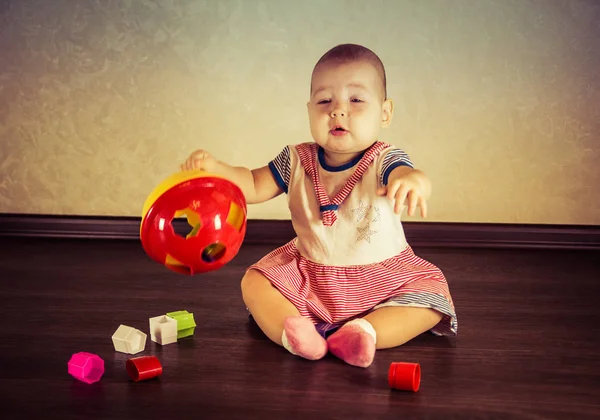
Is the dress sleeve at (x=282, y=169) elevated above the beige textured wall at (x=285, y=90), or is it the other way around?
the beige textured wall at (x=285, y=90)

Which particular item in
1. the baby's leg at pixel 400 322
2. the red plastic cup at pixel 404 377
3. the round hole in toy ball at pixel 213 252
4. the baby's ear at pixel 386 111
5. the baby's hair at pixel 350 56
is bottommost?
the red plastic cup at pixel 404 377

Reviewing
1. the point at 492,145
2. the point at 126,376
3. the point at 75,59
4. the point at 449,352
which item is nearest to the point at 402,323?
the point at 449,352

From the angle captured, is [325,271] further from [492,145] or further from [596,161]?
[596,161]

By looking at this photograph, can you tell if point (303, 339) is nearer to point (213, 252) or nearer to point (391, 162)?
point (213, 252)

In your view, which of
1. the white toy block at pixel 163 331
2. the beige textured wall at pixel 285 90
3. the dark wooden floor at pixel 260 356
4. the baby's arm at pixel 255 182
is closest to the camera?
the dark wooden floor at pixel 260 356

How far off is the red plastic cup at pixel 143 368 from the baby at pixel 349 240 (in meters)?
0.21

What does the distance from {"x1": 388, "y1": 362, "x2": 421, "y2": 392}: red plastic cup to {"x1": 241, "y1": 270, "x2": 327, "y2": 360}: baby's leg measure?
5.4 inches

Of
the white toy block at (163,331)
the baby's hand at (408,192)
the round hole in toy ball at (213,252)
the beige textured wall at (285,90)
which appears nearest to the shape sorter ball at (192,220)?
the round hole in toy ball at (213,252)

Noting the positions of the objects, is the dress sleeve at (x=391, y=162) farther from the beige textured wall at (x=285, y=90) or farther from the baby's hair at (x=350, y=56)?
the beige textured wall at (x=285, y=90)

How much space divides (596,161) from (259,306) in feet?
3.74

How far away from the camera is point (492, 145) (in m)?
1.93

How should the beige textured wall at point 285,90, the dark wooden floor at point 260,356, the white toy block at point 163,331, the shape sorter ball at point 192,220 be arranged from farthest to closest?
the beige textured wall at point 285,90 < the white toy block at point 163,331 < the shape sorter ball at point 192,220 < the dark wooden floor at point 260,356

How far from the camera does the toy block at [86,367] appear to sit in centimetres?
99

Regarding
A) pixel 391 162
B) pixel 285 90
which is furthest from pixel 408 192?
pixel 285 90
